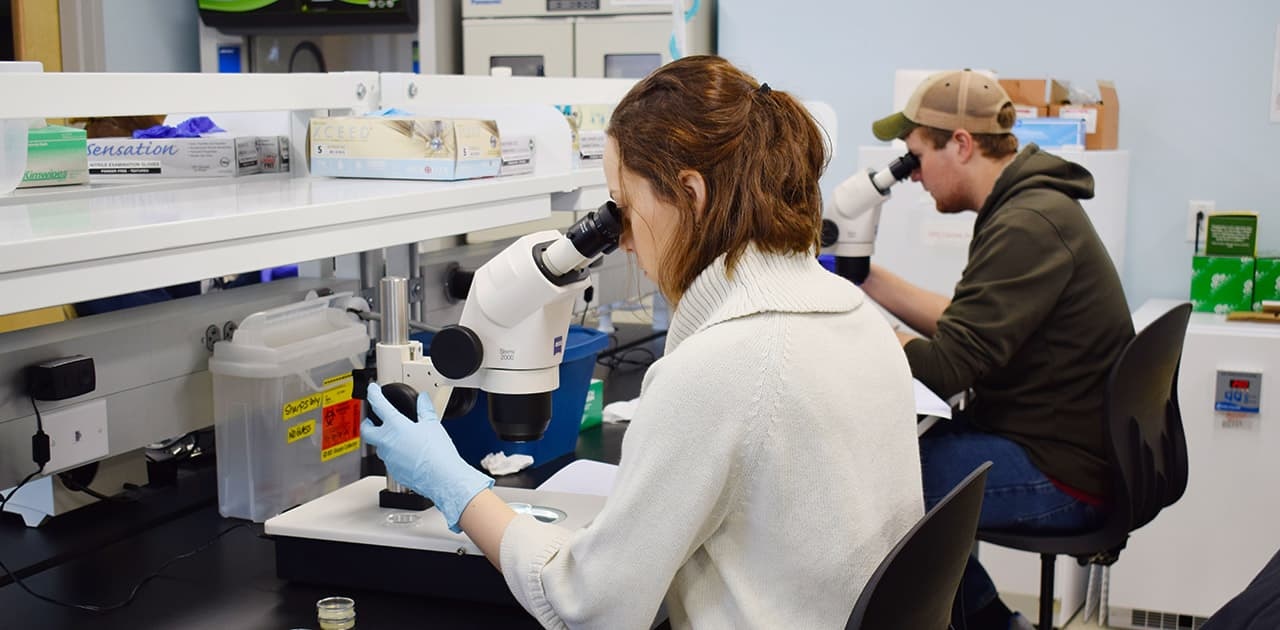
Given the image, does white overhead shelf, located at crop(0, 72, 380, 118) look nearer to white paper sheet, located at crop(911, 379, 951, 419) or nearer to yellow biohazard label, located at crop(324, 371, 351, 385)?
yellow biohazard label, located at crop(324, 371, 351, 385)

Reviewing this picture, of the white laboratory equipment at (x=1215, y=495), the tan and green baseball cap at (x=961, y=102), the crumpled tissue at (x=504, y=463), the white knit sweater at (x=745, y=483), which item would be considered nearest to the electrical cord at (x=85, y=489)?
the crumpled tissue at (x=504, y=463)

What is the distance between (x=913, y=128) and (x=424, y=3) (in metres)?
2.23

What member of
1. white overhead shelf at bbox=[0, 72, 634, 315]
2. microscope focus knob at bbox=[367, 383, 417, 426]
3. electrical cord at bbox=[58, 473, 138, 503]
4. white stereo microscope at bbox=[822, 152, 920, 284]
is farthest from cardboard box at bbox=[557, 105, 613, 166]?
electrical cord at bbox=[58, 473, 138, 503]

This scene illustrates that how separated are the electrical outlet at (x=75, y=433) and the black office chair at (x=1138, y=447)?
5.16 ft

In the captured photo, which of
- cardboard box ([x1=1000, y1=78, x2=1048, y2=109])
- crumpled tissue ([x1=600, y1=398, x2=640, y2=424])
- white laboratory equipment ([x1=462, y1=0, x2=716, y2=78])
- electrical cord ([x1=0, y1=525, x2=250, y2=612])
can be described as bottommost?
electrical cord ([x1=0, y1=525, x2=250, y2=612])

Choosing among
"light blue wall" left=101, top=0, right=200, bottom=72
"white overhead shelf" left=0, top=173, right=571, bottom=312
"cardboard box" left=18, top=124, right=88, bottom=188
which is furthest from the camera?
"light blue wall" left=101, top=0, right=200, bottom=72

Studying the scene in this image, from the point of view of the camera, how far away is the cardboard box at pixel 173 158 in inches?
71.6

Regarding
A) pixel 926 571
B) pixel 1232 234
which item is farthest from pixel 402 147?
pixel 1232 234

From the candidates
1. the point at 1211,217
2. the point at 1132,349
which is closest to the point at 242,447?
the point at 1132,349

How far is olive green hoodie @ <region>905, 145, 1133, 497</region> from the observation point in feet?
7.48

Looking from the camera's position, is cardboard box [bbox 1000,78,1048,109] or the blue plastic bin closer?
the blue plastic bin

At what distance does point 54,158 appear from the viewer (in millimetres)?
1584

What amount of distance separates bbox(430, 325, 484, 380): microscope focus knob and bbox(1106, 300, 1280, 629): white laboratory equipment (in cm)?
228

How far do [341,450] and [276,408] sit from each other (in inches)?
6.6
